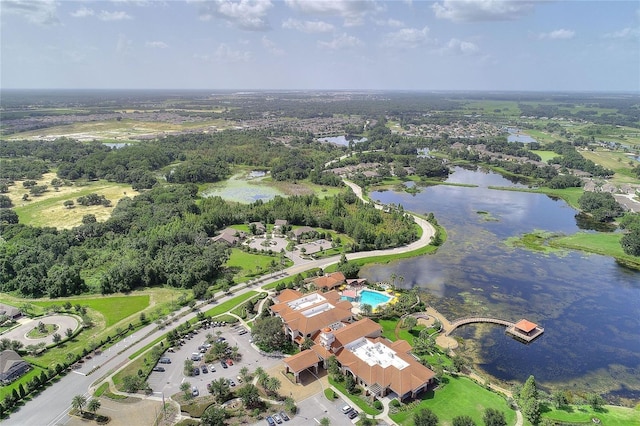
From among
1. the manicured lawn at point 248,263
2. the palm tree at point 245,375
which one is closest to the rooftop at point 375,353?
the palm tree at point 245,375

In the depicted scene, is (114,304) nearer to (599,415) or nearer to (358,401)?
(358,401)

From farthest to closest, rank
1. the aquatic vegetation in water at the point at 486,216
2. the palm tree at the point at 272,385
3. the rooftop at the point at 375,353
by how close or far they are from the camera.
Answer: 1. the aquatic vegetation in water at the point at 486,216
2. the rooftop at the point at 375,353
3. the palm tree at the point at 272,385

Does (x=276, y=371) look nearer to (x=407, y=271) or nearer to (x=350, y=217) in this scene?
(x=407, y=271)

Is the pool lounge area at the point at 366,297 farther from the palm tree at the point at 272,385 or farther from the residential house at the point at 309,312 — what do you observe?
the palm tree at the point at 272,385

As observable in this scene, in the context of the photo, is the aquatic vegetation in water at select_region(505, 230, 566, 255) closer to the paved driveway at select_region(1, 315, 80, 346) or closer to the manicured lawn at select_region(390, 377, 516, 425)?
the manicured lawn at select_region(390, 377, 516, 425)

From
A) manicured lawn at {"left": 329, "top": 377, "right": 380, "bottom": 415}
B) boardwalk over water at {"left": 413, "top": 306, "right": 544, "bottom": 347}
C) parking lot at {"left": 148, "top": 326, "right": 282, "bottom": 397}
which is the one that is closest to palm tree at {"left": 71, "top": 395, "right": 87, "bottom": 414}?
parking lot at {"left": 148, "top": 326, "right": 282, "bottom": 397}

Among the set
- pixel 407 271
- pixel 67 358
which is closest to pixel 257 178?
pixel 407 271
